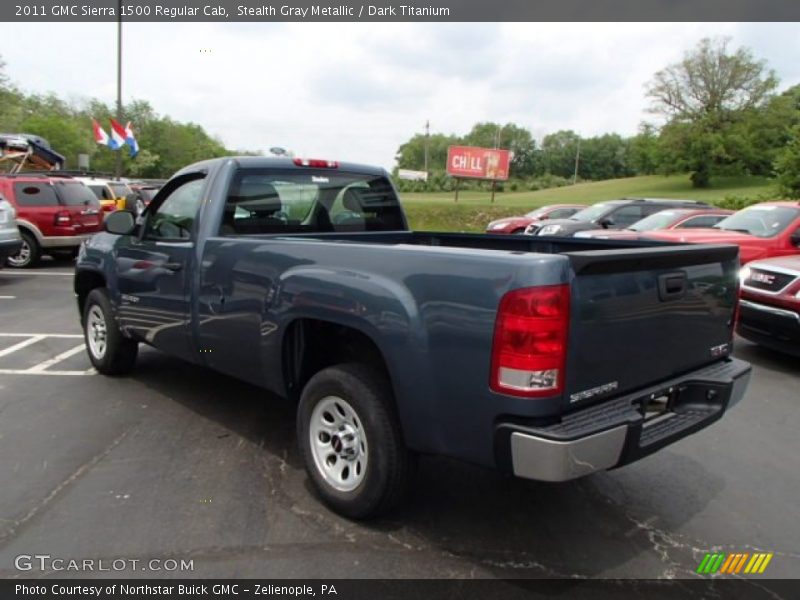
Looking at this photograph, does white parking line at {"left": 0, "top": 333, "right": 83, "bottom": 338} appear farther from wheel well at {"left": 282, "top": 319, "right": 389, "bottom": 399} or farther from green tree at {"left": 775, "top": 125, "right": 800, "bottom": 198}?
green tree at {"left": 775, "top": 125, "right": 800, "bottom": 198}

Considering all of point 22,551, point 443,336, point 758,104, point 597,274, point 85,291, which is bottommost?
point 22,551

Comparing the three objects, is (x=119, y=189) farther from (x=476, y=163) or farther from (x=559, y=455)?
(x=476, y=163)

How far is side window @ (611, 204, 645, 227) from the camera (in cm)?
1689

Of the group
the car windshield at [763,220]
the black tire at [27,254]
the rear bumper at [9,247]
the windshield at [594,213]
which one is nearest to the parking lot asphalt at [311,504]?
the car windshield at [763,220]

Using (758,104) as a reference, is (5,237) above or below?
below

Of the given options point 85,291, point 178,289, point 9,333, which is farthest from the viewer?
point 9,333

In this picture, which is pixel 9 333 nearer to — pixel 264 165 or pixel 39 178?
pixel 264 165

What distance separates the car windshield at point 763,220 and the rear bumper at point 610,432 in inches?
255

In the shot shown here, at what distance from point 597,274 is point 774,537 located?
1.82 m

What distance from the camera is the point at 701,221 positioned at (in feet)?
42.3

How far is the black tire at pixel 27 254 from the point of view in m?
12.8

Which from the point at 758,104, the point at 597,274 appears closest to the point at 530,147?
the point at 758,104

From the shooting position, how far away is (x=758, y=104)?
67.2m

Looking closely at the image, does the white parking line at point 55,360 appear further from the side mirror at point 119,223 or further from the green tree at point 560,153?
the green tree at point 560,153
